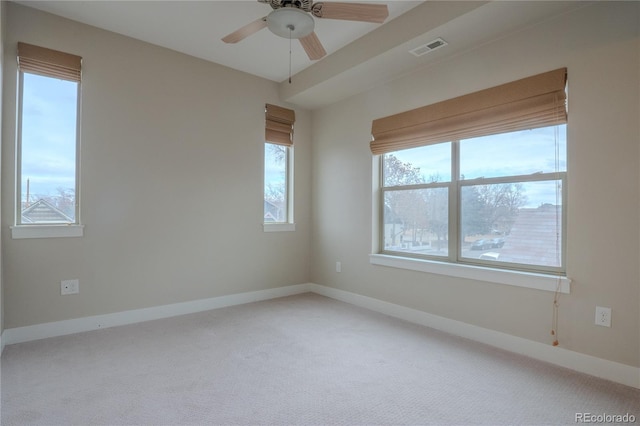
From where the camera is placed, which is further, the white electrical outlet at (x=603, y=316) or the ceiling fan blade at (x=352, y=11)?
the white electrical outlet at (x=603, y=316)

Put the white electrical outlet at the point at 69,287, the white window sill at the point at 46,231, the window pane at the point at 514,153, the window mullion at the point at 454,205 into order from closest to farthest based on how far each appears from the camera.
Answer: the window pane at the point at 514,153 → the white window sill at the point at 46,231 → the white electrical outlet at the point at 69,287 → the window mullion at the point at 454,205

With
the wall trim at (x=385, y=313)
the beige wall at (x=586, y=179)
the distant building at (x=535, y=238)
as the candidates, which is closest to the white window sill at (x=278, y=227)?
the wall trim at (x=385, y=313)

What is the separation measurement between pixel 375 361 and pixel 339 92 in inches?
118

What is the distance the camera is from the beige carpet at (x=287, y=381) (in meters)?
1.86

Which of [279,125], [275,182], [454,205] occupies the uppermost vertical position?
[279,125]

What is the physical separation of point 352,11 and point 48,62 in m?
2.66

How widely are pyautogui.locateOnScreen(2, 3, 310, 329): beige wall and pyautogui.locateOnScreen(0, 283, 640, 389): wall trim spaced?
80 mm

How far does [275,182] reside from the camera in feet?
14.8

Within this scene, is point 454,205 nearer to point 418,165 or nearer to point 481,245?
point 481,245

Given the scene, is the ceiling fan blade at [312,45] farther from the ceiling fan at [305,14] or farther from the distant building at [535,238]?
the distant building at [535,238]

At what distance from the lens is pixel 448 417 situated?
6.05ft

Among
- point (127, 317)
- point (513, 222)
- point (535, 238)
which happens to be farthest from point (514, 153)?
point (127, 317)

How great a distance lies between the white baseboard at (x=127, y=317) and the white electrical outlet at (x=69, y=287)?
26cm

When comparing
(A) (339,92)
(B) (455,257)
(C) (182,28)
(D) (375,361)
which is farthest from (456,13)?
(D) (375,361)
